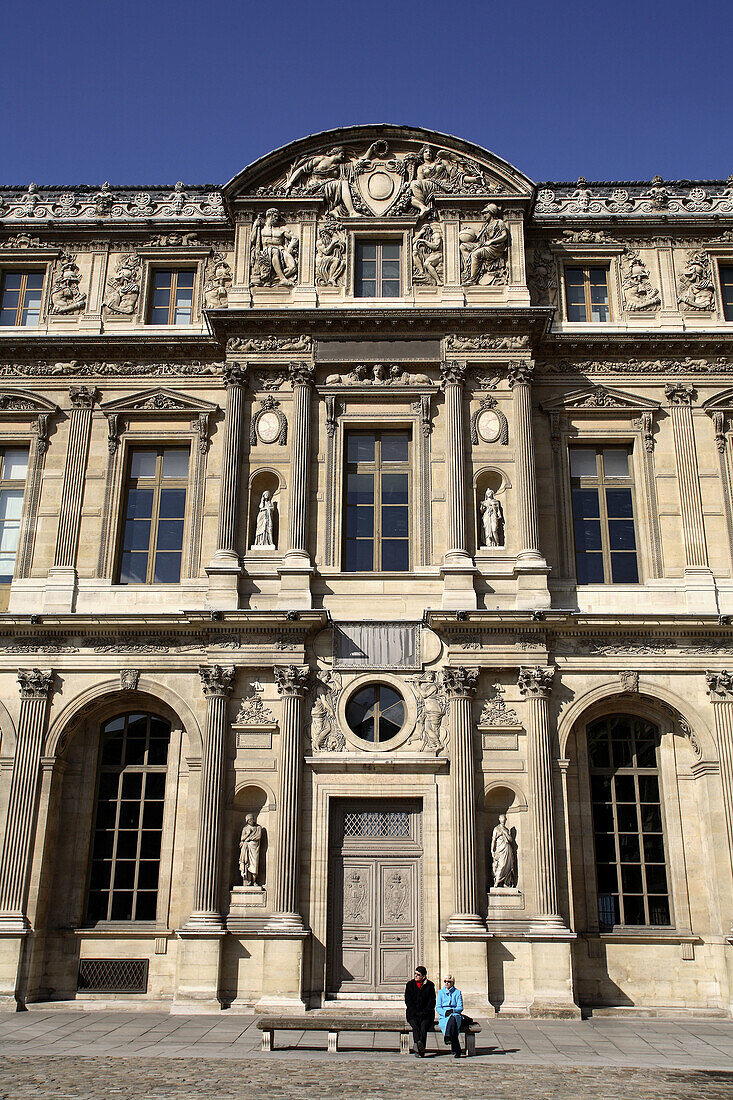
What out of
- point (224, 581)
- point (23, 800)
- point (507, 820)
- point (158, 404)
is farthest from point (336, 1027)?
point (158, 404)

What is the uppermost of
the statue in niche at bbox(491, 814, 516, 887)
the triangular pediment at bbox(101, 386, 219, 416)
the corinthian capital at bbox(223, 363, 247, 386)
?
the corinthian capital at bbox(223, 363, 247, 386)

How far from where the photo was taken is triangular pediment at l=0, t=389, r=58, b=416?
847 inches

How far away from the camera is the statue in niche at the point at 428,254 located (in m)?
21.8

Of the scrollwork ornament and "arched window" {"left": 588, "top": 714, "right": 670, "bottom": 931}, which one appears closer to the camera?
"arched window" {"left": 588, "top": 714, "right": 670, "bottom": 931}

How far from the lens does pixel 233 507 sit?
20.2m

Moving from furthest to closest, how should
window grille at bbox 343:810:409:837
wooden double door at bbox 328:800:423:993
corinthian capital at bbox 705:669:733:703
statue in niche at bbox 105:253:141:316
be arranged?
statue in niche at bbox 105:253:141:316 → corinthian capital at bbox 705:669:733:703 → window grille at bbox 343:810:409:837 → wooden double door at bbox 328:800:423:993

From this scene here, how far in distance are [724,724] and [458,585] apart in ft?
18.9

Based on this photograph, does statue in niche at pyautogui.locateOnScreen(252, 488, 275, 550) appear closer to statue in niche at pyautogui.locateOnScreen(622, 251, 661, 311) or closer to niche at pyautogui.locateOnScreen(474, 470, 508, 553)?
niche at pyautogui.locateOnScreen(474, 470, 508, 553)

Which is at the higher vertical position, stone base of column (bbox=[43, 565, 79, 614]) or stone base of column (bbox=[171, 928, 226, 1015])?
stone base of column (bbox=[43, 565, 79, 614])

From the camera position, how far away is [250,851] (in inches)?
711

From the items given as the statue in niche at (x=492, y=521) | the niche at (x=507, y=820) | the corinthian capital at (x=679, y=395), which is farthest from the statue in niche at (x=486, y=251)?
the niche at (x=507, y=820)

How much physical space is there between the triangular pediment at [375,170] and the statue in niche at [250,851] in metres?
13.6

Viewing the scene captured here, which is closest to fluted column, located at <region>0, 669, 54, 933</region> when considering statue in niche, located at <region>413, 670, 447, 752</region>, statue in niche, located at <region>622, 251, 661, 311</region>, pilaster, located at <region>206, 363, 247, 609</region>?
pilaster, located at <region>206, 363, 247, 609</region>

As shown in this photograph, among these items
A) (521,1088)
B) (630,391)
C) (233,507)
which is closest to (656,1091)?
(521,1088)
